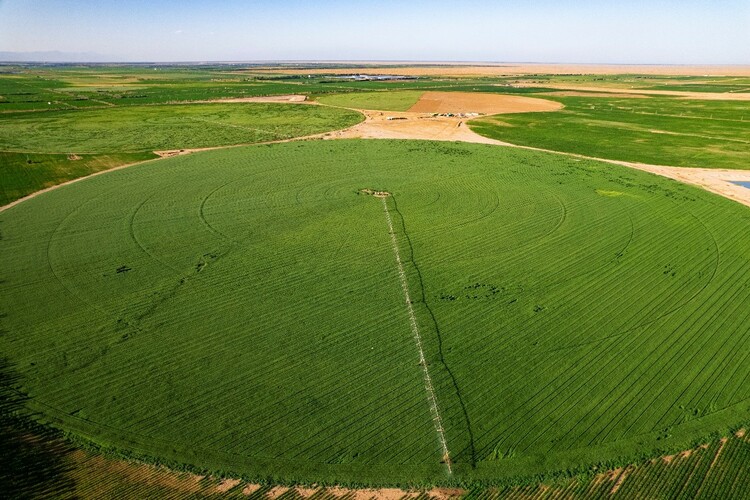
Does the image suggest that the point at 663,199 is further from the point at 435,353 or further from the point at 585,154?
the point at 435,353

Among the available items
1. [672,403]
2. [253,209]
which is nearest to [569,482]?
[672,403]

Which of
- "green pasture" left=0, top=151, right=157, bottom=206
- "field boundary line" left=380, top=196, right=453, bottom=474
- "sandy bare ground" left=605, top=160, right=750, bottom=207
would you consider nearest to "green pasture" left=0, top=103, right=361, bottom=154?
"green pasture" left=0, top=151, right=157, bottom=206

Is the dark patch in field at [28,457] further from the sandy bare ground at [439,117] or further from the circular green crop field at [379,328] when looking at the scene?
the sandy bare ground at [439,117]

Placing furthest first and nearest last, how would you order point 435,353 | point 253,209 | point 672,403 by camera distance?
point 253,209 < point 435,353 < point 672,403

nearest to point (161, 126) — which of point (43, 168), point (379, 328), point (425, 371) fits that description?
point (43, 168)

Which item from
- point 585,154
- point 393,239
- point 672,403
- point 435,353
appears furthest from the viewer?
point 585,154

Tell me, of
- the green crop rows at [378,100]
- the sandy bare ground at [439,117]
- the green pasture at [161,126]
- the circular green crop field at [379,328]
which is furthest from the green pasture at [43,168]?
the green crop rows at [378,100]

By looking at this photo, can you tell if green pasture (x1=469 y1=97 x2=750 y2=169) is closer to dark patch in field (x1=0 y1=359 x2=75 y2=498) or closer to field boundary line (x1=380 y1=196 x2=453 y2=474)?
field boundary line (x1=380 y1=196 x2=453 y2=474)
